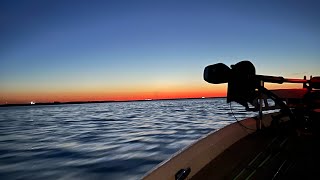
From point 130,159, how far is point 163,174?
9493 millimetres

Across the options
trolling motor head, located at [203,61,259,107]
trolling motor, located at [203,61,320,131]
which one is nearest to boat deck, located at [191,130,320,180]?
trolling motor, located at [203,61,320,131]

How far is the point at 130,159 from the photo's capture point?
489 inches

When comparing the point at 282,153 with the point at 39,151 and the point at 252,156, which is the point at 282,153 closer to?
the point at 252,156

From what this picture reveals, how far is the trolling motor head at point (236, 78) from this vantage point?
10.2 feet

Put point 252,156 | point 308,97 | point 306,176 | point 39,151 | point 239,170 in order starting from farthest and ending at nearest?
point 39,151, point 308,97, point 252,156, point 239,170, point 306,176

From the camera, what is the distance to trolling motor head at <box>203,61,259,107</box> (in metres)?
3.10

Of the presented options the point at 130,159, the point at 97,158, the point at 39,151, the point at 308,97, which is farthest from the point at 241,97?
the point at 39,151

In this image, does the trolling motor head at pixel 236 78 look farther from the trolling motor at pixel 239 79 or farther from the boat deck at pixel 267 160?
the boat deck at pixel 267 160

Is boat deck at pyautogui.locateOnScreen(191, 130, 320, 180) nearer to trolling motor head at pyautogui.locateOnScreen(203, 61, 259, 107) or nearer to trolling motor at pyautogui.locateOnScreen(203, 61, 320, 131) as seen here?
trolling motor at pyautogui.locateOnScreen(203, 61, 320, 131)

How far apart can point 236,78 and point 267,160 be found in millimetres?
2251

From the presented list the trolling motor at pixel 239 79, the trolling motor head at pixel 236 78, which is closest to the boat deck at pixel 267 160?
the trolling motor at pixel 239 79

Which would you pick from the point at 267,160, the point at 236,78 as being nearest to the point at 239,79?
the point at 236,78

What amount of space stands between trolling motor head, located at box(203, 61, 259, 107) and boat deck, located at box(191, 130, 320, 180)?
132cm

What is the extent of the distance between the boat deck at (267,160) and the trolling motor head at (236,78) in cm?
Answer: 132
